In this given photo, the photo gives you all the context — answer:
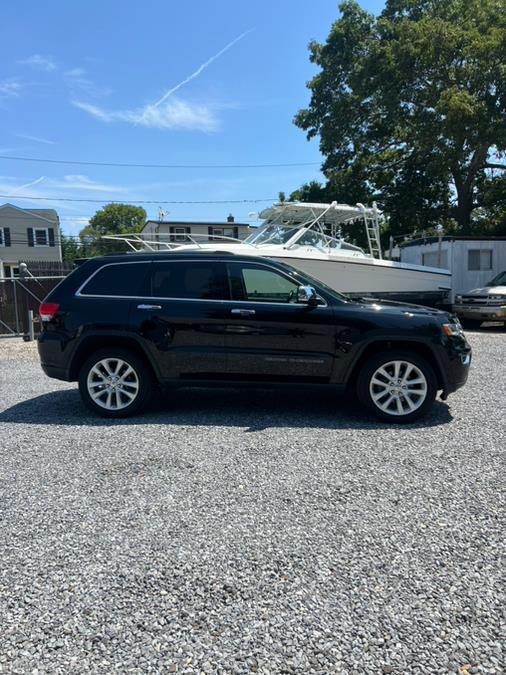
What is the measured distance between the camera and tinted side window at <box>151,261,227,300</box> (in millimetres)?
5738

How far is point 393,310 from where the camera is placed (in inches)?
219

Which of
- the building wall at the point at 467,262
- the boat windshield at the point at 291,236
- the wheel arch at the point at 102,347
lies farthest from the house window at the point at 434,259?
the wheel arch at the point at 102,347

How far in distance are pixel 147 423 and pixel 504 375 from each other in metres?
5.55

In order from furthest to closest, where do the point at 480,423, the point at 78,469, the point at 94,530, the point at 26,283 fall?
the point at 26,283 → the point at 480,423 → the point at 78,469 → the point at 94,530

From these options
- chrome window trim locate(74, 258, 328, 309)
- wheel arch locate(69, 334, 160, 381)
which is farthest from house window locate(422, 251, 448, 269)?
wheel arch locate(69, 334, 160, 381)

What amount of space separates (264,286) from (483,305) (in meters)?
10.1

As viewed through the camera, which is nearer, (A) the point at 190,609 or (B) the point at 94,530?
(A) the point at 190,609

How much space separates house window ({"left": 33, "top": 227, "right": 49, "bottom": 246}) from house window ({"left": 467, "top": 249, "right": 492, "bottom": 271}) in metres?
33.3

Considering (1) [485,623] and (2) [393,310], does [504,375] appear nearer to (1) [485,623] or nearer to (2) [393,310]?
(2) [393,310]

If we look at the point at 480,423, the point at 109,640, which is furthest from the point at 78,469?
the point at 480,423

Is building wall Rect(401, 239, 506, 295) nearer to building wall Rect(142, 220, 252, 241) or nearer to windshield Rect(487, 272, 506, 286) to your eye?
windshield Rect(487, 272, 506, 286)

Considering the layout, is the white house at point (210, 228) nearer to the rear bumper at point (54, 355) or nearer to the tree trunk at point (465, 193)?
the tree trunk at point (465, 193)

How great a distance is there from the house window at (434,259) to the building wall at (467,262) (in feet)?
0.34

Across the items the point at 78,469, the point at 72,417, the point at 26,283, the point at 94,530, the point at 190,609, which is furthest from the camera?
the point at 26,283
